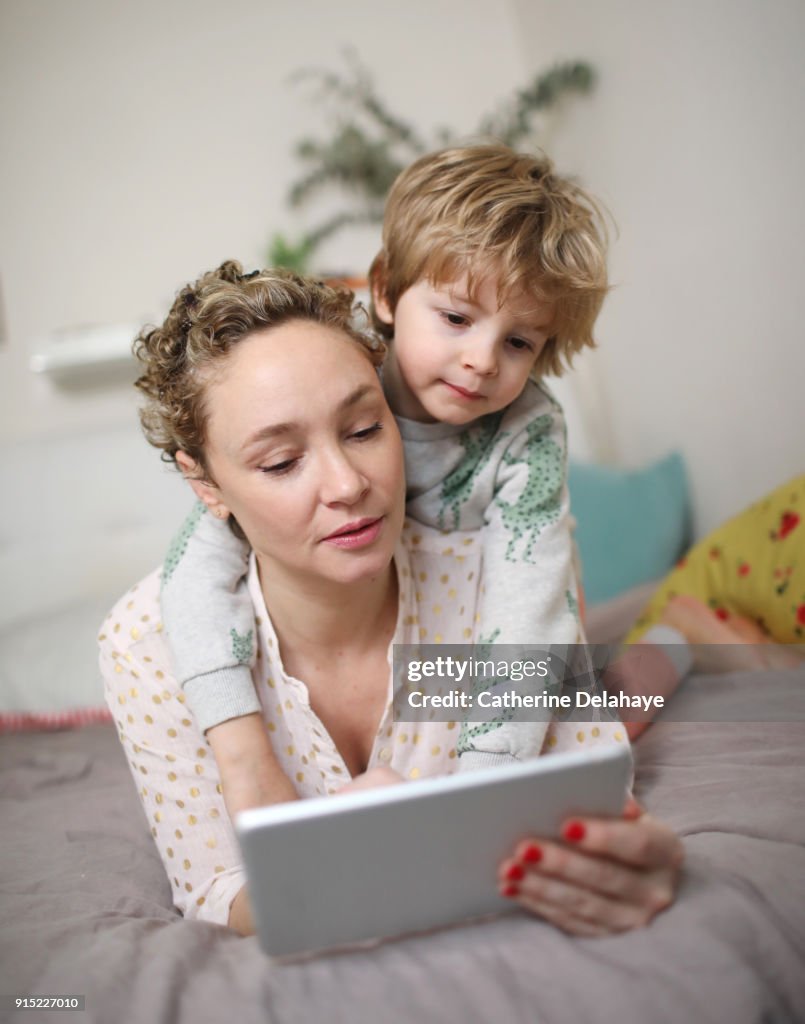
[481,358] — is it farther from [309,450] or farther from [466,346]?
[309,450]

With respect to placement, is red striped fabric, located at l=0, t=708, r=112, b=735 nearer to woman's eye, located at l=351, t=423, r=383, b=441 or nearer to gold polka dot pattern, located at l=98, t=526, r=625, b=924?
gold polka dot pattern, located at l=98, t=526, r=625, b=924

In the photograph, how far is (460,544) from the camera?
1344 millimetres

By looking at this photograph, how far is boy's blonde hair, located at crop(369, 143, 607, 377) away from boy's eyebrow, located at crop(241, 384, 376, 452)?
0.29 meters

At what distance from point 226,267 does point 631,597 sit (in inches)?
55.1

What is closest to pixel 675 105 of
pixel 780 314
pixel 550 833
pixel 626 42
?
pixel 626 42

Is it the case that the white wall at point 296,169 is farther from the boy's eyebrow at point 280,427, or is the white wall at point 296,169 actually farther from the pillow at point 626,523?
the boy's eyebrow at point 280,427

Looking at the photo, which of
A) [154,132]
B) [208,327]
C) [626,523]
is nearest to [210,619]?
[208,327]

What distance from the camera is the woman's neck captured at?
1.18 metres

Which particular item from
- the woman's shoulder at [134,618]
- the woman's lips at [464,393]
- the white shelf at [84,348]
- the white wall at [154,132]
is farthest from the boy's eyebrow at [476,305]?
the white wall at [154,132]

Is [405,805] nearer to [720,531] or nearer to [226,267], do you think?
[226,267]

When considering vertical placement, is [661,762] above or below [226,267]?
below

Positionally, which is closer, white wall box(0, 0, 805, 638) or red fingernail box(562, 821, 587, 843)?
red fingernail box(562, 821, 587, 843)

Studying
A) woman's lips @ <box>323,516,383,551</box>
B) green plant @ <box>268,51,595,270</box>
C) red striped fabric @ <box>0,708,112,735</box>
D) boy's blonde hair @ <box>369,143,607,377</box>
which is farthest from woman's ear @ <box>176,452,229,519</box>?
green plant @ <box>268,51,595,270</box>

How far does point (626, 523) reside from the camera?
→ 2359 mm
